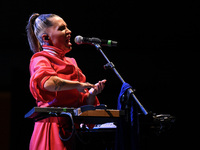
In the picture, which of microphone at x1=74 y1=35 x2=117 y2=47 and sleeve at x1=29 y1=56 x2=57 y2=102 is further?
microphone at x1=74 y1=35 x2=117 y2=47

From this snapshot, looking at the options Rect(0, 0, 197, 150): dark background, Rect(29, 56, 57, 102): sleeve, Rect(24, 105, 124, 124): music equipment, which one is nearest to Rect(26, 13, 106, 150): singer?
Rect(29, 56, 57, 102): sleeve

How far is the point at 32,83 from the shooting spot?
1653 millimetres

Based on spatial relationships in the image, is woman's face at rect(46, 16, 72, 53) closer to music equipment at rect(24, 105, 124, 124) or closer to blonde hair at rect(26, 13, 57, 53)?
blonde hair at rect(26, 13, 57, 53)

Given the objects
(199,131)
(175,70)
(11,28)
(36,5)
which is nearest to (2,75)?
(11,28)

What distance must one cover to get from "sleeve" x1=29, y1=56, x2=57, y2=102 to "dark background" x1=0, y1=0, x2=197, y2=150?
1427 millimetres

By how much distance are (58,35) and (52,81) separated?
454 mm

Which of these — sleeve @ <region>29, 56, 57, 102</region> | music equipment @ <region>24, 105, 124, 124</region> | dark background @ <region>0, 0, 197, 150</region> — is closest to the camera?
music equipment @ <region>24, 105, 124, 124</region>

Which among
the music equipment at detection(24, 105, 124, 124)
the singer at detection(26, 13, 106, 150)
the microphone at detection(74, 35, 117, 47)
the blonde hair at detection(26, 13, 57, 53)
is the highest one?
the blonde hair at detection(26, 13, 57, 53)

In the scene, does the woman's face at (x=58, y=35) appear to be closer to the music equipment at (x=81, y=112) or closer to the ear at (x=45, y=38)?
the ear at (x=45, y=38)

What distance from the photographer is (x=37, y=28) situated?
2.01 m

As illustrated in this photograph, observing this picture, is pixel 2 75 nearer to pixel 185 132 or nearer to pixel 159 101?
pixel 159 101

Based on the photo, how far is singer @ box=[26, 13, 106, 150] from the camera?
5.35 feet

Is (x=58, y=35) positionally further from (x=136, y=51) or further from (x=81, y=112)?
(x=136, y=51)

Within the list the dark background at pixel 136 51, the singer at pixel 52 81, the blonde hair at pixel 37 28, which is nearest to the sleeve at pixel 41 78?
the singer at pixel 52 81
